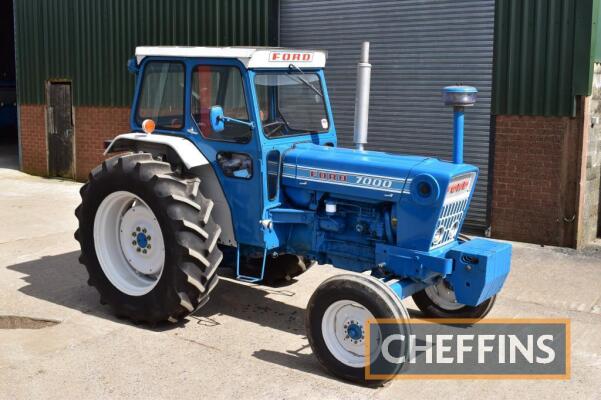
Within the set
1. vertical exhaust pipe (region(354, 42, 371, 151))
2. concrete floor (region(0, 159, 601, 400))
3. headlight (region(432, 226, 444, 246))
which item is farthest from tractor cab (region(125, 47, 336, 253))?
headlight (region(432, 226, 444, 246))

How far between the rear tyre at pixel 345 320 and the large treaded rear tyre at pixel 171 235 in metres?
1.07

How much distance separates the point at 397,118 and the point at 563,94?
2.44 metres

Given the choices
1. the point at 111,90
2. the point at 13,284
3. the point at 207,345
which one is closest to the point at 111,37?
the point at 111,90

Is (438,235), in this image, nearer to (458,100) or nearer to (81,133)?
(458,100)

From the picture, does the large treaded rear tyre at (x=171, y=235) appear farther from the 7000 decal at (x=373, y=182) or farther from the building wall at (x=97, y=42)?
the building wall at (x=97, y=42)

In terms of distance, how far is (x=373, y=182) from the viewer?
19.6 feet

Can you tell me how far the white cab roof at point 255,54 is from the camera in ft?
20.4

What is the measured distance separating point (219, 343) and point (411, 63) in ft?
19.3

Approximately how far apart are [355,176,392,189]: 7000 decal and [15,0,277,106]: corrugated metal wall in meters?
6.47

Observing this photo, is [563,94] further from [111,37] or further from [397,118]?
[111,37]

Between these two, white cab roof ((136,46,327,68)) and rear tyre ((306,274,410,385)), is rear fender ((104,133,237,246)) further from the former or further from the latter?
rear tyre ((306,274,410,385))

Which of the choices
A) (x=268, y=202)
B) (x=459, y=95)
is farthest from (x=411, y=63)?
(x=268, y=202)

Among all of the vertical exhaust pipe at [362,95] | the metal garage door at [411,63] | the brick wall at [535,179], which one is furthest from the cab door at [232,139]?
the metal garage door at [411,63]

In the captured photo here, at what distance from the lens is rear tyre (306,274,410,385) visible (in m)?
5.31
